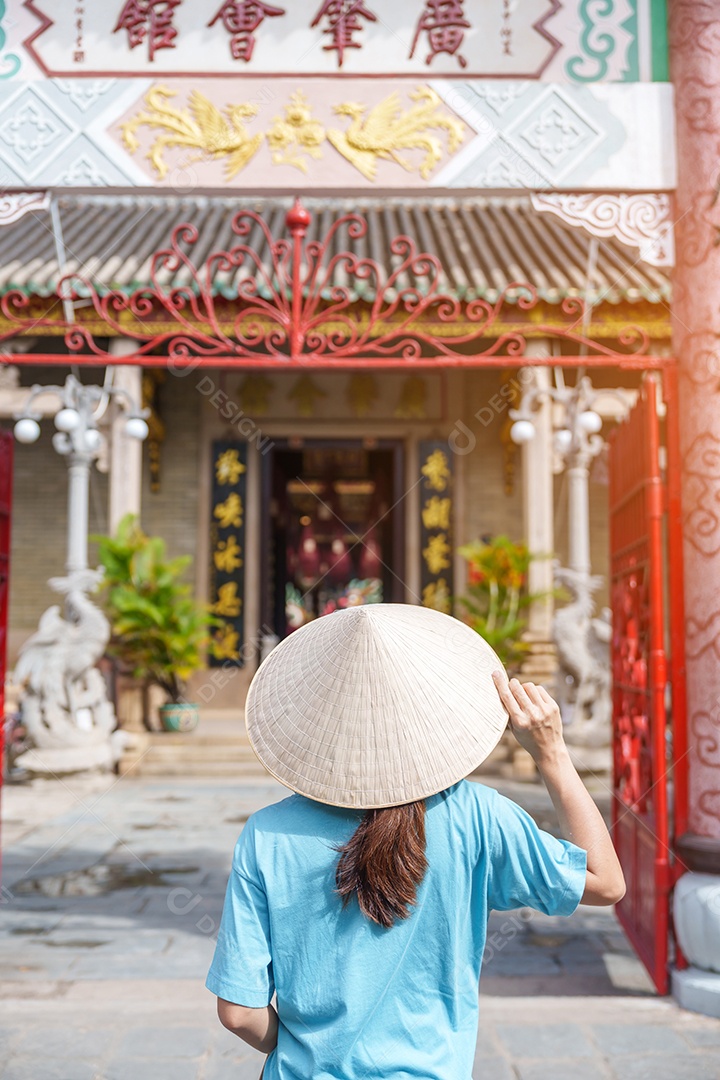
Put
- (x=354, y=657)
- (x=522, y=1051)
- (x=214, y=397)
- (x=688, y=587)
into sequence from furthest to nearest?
1. (x=214, y=397)
2. (x=688, y=587)
3. (x=522, y=1051)
4. (x=354, y=657)

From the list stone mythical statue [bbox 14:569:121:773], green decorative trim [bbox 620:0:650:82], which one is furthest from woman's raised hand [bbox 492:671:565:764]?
stone mythical statue [bbox 14:569:121:773]

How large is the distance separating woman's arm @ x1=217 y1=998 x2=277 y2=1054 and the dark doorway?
989 cm

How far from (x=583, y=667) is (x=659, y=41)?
5.60m

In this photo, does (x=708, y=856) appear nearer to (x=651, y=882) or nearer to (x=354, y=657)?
(x=651, y=882)

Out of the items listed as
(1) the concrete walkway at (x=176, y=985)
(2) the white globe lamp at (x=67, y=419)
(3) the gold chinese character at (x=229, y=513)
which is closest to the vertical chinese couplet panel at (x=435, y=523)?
(3) the gold chinese character at (x=229, y=513)

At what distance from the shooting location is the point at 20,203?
3.86 meters

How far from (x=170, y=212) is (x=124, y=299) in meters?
8.65

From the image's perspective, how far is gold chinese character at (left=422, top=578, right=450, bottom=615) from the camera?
10837 millimetres

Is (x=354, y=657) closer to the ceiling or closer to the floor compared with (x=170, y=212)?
closer to the floor

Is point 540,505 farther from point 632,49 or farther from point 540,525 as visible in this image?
point 632,49

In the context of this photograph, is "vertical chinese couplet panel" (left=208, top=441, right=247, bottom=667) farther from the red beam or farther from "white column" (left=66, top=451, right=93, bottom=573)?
the red beam

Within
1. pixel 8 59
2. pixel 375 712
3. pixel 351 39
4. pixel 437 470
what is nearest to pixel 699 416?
pixel 351 39

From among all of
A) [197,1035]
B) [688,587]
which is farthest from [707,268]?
[197,1035]

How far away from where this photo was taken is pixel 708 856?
3377 mm
